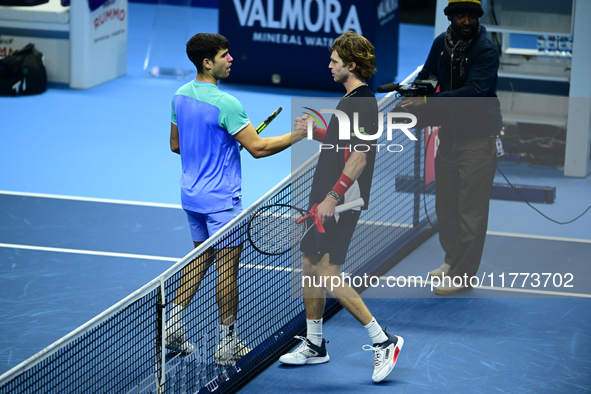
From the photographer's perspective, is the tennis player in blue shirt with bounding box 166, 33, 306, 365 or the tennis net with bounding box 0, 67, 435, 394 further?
the tennis player in blue shirt with bounding box 166, 33, 306, 365

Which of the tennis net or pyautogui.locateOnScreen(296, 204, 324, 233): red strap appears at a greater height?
pyautogui.locateOnScreen(296, 204, 324, 233): red strap

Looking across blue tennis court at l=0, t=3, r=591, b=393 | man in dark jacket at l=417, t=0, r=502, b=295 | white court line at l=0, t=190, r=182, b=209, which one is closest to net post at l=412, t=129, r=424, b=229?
blue tennis court at l=0, t=3, r=591, b=393

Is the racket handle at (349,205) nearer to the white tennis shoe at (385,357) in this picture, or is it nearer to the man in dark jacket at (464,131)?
the white tennis shoe at (385,357)

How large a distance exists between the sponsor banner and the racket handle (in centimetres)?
775

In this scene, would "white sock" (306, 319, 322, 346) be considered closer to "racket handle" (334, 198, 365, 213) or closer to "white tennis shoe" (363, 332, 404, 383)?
"white tennis shoe" (363, 332, 404, 383)

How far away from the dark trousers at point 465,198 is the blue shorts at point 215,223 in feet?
6.07

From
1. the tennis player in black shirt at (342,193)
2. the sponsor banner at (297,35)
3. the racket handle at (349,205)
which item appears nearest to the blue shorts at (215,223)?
the tennis player in black shirt at (342,193)

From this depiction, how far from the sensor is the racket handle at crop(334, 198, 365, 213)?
15.3 ft

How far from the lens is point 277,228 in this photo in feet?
16.0

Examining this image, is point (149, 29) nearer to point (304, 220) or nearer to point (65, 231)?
point (65, 231)

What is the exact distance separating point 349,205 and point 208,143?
0.89m

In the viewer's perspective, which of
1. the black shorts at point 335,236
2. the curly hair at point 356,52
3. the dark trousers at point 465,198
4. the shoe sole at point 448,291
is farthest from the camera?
the shoe sole at point 448,291

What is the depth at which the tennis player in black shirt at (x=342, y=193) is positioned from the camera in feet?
14.8

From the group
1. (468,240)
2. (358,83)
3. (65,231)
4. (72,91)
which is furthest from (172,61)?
(358,83)
